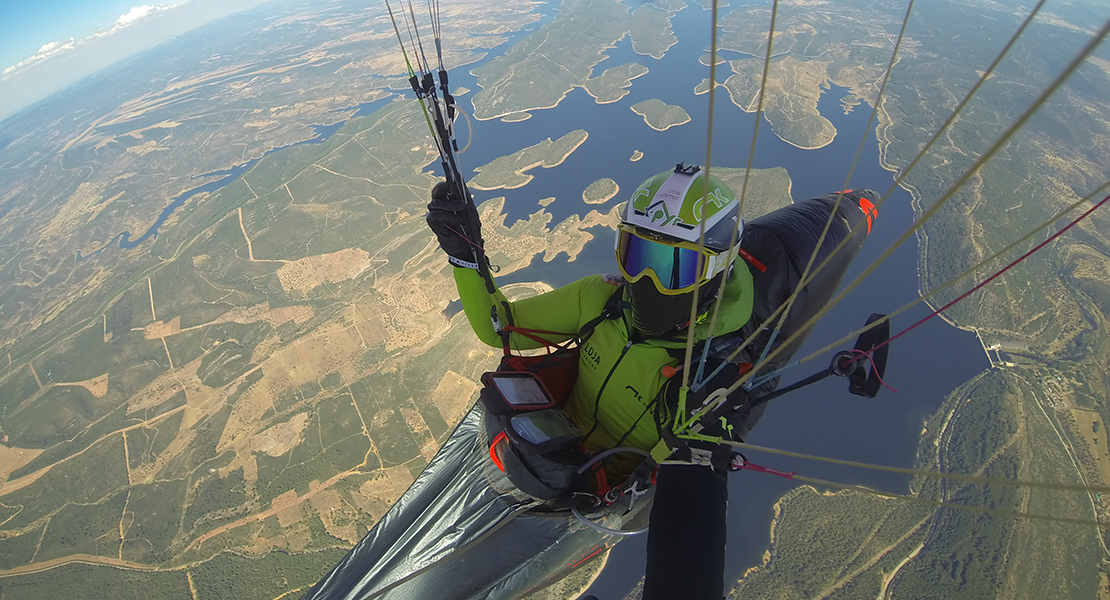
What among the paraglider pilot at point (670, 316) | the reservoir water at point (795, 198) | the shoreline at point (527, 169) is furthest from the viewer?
the shoreline at point (527, 169)

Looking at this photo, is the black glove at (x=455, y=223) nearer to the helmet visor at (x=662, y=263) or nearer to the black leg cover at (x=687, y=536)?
the helmet visor at (x=662, y=263)

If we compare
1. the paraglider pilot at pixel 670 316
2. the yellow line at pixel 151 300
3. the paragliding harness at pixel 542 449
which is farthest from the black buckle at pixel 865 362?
the yellow line at pixel 151 300

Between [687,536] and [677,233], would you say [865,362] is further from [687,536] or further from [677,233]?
[687,536]

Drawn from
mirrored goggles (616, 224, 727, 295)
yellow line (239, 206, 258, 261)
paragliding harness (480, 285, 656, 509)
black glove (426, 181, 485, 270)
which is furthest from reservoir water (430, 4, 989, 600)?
yellow line (239, 206, 258, 261)

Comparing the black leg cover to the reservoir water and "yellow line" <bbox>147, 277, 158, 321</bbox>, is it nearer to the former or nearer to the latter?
the reservoir water

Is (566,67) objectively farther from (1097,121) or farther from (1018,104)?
(1097,121)

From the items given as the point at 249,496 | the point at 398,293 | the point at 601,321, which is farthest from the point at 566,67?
the point at 601,321

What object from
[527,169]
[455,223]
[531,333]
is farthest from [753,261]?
[527,169]
